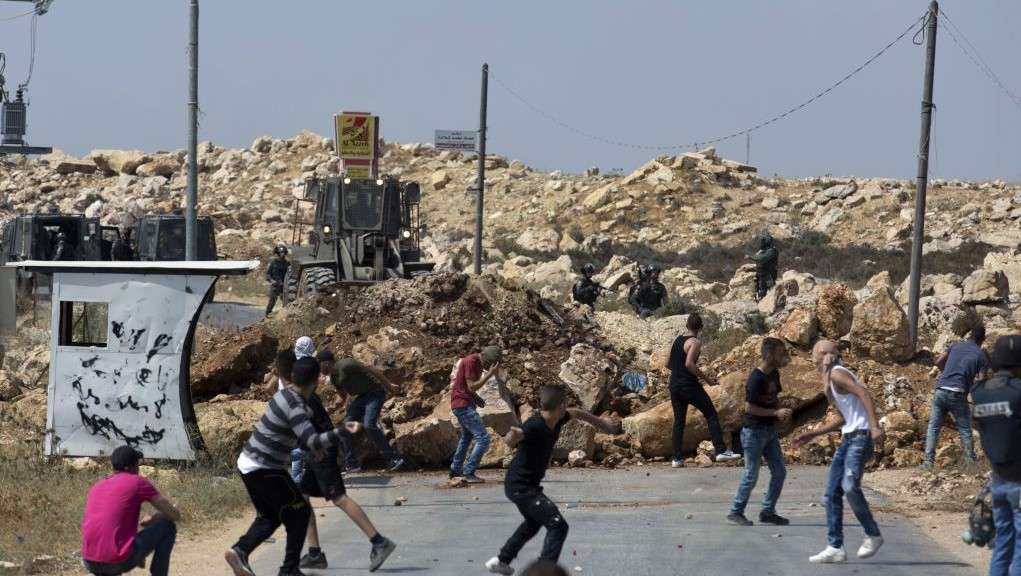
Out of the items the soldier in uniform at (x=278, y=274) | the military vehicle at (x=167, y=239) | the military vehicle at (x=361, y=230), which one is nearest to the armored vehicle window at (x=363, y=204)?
the military vehicle at (x=361, y=230)

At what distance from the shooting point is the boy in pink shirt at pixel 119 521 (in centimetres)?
816

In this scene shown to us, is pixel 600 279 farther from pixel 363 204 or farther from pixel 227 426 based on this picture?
pixel 227 426

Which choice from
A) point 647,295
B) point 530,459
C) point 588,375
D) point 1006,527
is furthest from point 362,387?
point 647,295

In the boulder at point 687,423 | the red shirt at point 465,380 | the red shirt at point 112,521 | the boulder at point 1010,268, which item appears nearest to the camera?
the red shirt at point 112,521

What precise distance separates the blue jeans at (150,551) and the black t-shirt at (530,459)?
216 centimetres

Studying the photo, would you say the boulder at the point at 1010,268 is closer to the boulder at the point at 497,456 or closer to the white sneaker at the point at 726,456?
the white sneaker at the point at 726,456

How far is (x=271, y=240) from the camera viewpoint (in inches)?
2121

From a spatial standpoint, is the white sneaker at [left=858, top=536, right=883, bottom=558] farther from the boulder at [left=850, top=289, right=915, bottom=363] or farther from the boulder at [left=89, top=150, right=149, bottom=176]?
the boulder at [left=89, top=150, right=149, bottom=176]

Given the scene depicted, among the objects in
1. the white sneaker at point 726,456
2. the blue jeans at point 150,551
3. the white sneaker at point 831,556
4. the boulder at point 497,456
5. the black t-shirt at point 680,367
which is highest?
the black t-shirt at point 680,367

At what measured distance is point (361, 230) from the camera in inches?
1078

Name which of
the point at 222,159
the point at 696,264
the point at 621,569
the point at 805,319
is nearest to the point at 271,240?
the point at 696,264

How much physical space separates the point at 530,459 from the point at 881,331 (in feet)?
33.8

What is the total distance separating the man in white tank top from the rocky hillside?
600 centimetres

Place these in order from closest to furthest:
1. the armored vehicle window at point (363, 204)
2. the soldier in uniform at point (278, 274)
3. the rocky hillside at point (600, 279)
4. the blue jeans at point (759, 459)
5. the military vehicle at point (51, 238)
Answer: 1. the blue jeans at point (759, 459)
2. the rocky hillside at point (600, 279)
3. the armored vehicle window at point (363, 204)
4. the soldier in uniform at point (278, 274)
5. the military vehicle at point (51, 238)
